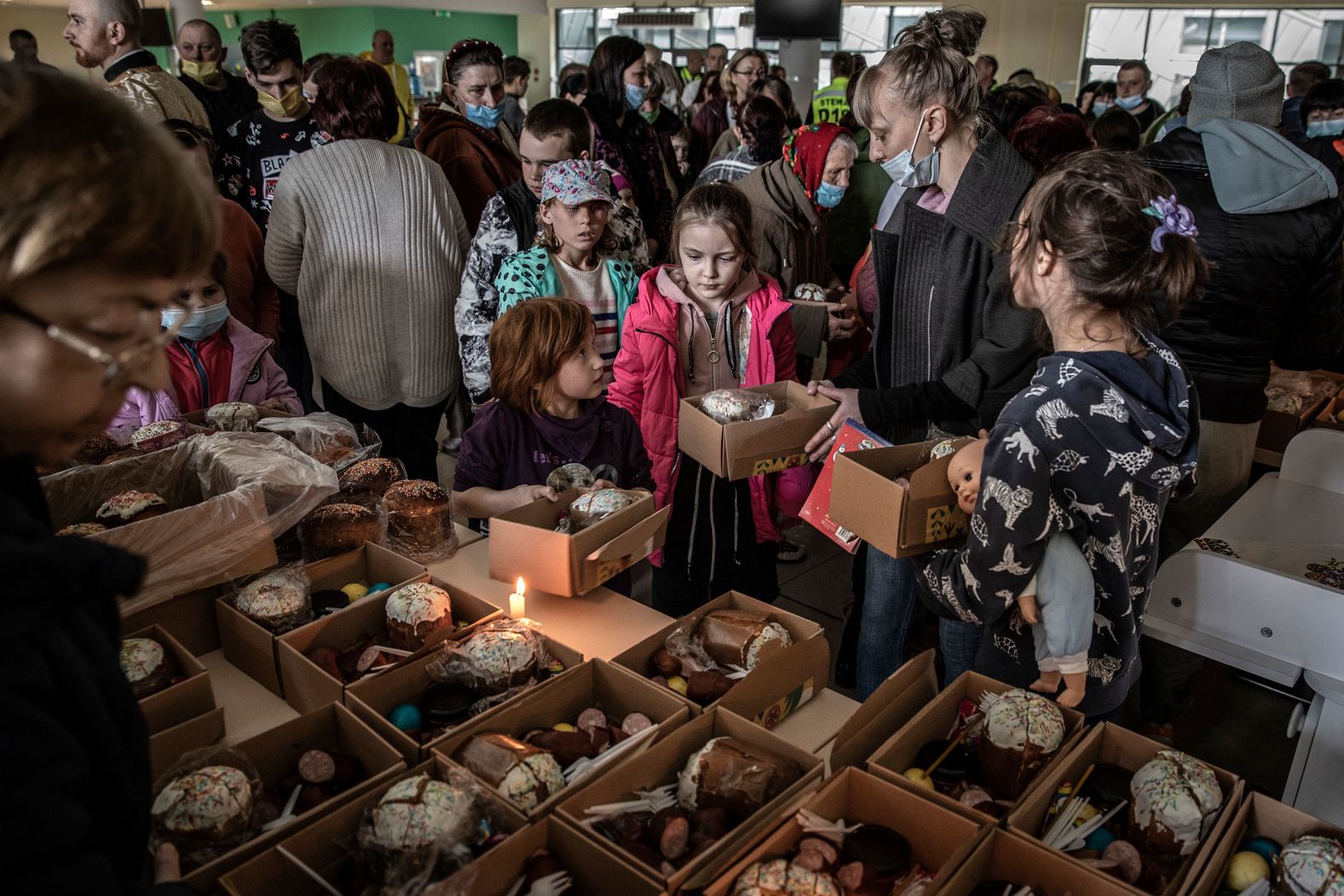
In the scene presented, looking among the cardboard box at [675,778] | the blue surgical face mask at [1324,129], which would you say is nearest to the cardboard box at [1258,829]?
the cardboard box at [675,778]

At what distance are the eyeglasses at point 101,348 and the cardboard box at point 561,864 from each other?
71cm

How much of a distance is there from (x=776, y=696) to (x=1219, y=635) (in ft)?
4.38

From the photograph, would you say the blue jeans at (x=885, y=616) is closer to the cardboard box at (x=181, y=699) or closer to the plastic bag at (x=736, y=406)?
the plastic bag at (x=736, y=406)

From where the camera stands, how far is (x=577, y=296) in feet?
9.68

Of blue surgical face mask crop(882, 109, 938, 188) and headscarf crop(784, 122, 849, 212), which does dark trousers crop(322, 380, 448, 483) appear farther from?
blue surgical face mask crop(882, 109, 938, 188)

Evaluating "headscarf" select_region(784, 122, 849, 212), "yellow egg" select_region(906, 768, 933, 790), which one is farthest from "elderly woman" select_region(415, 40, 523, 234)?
"yellow egg" select_region(906, 768, 933, 790)

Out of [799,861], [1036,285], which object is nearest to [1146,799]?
[799,861]

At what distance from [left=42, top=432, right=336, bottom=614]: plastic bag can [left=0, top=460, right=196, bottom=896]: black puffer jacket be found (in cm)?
86

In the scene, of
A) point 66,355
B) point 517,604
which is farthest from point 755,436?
point 66,355

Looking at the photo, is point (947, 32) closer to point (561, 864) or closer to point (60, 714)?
point (561, 864)

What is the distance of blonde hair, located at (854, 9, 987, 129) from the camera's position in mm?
2225

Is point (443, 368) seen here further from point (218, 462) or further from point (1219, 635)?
point (1219, 635)

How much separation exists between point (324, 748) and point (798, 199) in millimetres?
2856

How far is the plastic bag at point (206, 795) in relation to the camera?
1209 mm
